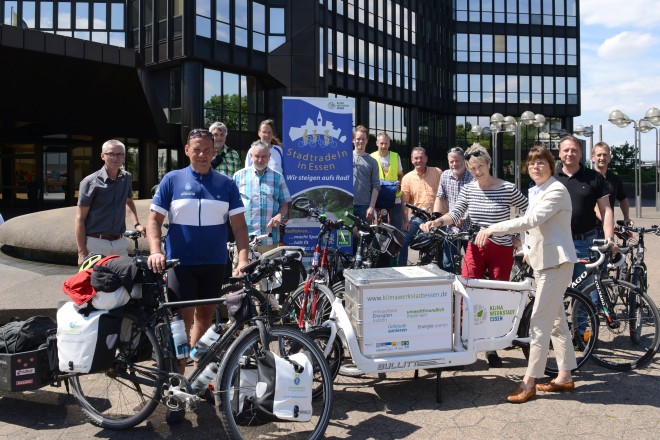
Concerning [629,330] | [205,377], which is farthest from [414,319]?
[629,330]

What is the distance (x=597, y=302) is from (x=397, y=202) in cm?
331

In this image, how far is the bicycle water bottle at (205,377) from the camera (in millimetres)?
3826

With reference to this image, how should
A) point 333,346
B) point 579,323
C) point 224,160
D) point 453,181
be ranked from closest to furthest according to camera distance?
point 333,346
point 579,323
point 224,160
point 453,181

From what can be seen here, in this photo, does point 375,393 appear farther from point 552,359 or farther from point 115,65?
point 115,65

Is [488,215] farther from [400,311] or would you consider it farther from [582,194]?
[400,311]

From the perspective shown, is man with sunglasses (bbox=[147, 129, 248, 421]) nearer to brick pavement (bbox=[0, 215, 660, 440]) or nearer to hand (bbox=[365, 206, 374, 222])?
brick pavement (bbox=[0, 215, 660, 440])

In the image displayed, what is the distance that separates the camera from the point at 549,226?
15.3ft

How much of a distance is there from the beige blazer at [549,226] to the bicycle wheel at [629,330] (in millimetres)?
1025

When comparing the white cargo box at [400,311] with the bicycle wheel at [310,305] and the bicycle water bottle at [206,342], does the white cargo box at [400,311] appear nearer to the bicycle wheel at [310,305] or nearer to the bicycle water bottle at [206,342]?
the bicycle wheel at [310,305]

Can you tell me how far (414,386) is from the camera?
4992 mm

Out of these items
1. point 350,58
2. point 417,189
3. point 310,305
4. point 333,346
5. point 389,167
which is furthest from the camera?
point 350,58

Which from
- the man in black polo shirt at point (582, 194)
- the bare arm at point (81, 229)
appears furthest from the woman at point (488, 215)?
the bare arm at point (81, 229)

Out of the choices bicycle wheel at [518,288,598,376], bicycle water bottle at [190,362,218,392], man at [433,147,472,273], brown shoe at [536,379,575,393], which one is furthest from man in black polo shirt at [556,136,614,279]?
bicycle water bottle at [190,362,218,392]

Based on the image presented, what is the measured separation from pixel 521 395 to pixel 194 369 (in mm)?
2307
